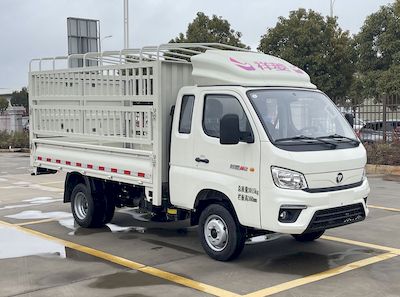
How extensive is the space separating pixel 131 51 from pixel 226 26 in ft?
71.0

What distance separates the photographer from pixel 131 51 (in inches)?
310

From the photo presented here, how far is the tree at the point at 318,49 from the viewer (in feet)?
90.5

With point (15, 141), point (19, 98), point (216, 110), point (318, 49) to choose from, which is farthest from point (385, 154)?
point (19, 98)

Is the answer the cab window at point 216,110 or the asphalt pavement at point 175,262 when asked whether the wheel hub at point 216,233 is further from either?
the cab window at point 216,110

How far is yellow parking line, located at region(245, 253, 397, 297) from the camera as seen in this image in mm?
5496

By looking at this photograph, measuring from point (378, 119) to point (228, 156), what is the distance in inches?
499

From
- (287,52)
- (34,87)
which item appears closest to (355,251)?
(34,87)

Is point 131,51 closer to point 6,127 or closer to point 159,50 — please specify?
point 159,50

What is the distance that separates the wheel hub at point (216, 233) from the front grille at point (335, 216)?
3.49 ft

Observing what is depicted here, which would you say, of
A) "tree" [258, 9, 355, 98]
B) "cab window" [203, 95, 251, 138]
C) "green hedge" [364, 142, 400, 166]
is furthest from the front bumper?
"tree" [258, 9, 355, 98]

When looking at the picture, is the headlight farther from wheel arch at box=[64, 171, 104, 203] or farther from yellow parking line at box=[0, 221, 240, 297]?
wheel arch at box=[64, 171, 104, 203]

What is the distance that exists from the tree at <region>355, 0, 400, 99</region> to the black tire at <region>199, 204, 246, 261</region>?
62.3 ft

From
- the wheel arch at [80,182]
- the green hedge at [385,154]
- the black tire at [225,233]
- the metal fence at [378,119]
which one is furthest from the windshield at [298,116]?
the metal fence at [378,119]

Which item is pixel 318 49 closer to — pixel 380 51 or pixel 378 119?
pixel 380 51
